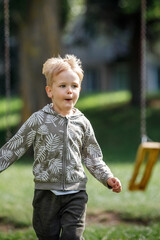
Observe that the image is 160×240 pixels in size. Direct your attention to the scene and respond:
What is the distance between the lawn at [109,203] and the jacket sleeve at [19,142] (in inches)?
72.8

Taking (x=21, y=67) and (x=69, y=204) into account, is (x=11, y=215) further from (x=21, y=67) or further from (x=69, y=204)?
(x=21, y=67)

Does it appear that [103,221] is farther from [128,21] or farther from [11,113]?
[11,113]

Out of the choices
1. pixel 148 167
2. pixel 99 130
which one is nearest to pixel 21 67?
pixel 99 130

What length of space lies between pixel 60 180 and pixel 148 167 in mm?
3247

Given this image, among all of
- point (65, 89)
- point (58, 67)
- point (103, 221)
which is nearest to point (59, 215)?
point (65, 89)

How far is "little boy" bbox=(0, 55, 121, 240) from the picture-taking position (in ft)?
13.5

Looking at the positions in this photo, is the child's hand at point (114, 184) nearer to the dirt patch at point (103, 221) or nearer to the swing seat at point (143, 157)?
the swing seat at point (143, 157)

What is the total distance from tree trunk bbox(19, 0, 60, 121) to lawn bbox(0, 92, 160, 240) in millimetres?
1794

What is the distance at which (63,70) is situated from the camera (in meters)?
4.19

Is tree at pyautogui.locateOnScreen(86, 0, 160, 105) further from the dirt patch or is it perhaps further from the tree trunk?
the dirt patch

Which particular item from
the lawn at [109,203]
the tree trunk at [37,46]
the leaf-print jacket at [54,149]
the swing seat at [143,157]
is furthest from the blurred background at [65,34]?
the leaf-print jacket at [54,149]

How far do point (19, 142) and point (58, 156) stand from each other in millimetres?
318

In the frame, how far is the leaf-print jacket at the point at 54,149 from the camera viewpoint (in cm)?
412

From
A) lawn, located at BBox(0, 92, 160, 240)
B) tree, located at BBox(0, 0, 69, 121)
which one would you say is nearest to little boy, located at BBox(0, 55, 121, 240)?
lawn, located at BBox(0, 92, 160, 240)
